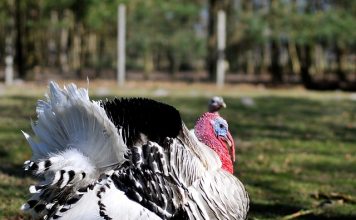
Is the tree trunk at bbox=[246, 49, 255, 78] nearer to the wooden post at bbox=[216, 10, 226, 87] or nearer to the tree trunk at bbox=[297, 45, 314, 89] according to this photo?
the tree trunk at bbox=[297, 45, 314, 89]

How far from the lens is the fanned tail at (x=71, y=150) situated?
407cm

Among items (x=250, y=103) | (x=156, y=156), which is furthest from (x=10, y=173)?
(x=250, y=103)

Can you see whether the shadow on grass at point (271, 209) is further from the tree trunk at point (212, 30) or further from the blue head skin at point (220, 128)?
the tree trunk at point (212, 30)

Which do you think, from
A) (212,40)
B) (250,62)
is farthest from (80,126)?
(250,62)

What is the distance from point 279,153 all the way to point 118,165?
6084 millimetres

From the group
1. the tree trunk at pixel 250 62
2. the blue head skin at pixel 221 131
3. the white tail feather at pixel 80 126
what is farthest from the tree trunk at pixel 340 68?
the white tail feather at pixel 80 126

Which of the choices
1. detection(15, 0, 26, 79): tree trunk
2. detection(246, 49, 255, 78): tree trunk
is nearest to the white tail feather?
detection(15, 0, 26, 79): tree trunk

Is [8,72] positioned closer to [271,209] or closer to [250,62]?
[271,209]

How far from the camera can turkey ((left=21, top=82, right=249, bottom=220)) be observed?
399cm

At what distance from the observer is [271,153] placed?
9.88 meters

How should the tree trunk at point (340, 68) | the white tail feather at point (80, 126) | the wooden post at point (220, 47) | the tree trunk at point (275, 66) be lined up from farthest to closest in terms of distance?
the tree trunk at point (340, 68)
the tree trunk at point (275, 66)
the wooden post at point (220, 47)
the white tail feather at point (80, 126)

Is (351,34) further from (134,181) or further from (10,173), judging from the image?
(134,181)

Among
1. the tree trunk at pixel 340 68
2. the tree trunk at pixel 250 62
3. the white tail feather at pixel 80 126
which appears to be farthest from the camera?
the tree trunk at pixel 250 62

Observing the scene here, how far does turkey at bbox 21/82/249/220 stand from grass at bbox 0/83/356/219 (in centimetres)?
187
